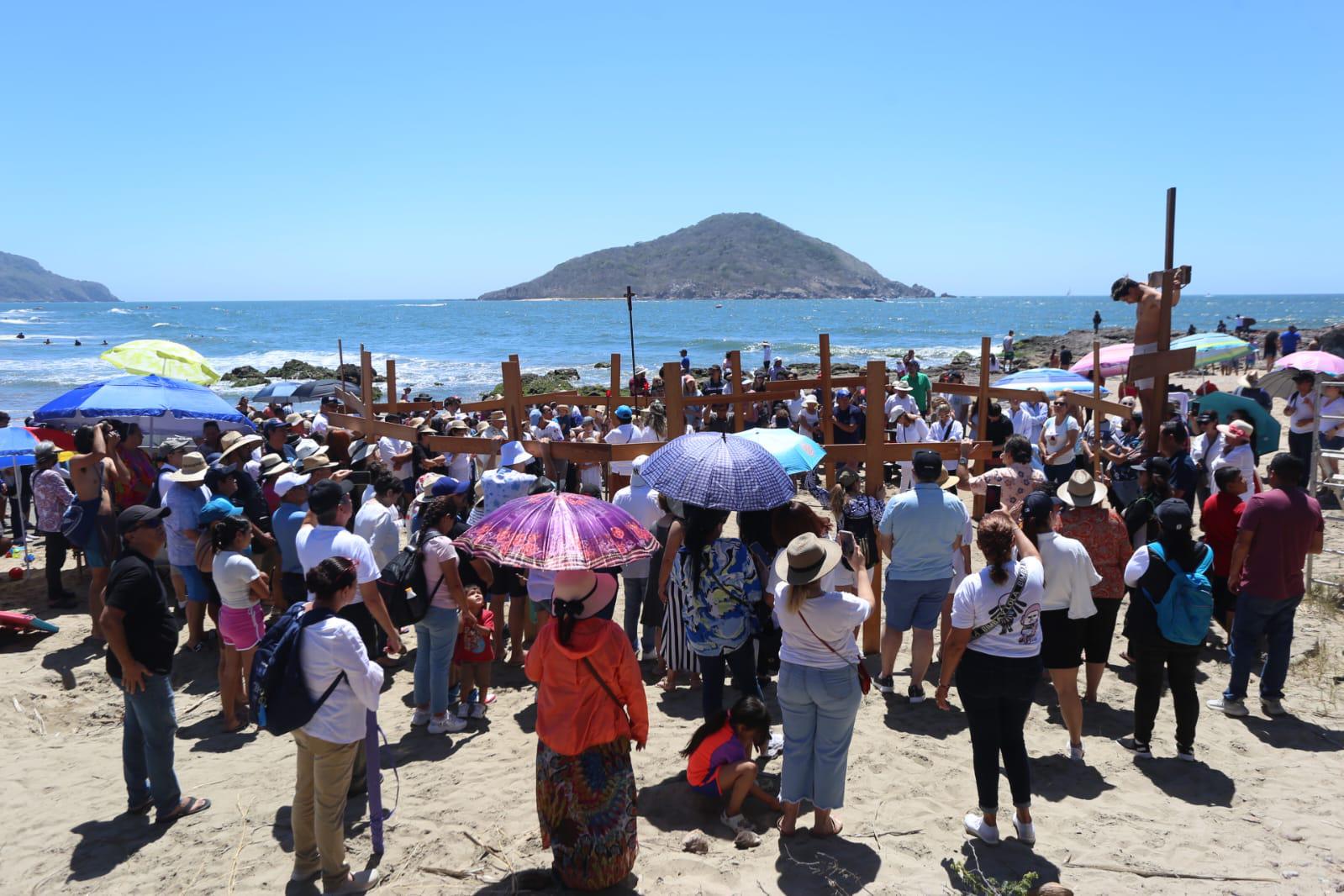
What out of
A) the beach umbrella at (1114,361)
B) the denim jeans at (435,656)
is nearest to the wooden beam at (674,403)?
the denim jeans at (435,656)

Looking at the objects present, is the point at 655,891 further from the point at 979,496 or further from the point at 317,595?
the point at 979,496

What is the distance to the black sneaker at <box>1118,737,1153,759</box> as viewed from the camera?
5141 millimetres

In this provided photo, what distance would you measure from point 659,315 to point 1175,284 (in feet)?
410

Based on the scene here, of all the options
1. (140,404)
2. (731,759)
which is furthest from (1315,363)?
(140,404)

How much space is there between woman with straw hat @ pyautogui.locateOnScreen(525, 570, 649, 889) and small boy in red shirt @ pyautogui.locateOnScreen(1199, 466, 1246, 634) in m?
4.81

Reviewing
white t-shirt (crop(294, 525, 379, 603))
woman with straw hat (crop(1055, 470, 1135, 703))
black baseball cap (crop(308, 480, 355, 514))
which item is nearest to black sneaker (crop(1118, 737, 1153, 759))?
woman with straw hat (crop(1055, 470, 1135, 703))

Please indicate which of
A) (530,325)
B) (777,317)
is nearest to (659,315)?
(777,317)

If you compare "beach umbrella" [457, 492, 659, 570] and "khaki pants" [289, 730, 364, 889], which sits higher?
"beach umbrella" [457, 492, 659, 570]

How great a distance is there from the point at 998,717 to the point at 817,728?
0.89 meters

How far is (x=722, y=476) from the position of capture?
486 cm

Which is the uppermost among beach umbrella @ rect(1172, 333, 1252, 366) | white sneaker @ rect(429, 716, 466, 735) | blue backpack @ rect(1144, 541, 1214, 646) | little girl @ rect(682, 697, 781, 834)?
beach umbrella @ rect(1172, 333, 1252, 366)

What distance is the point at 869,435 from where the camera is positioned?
21.5ft

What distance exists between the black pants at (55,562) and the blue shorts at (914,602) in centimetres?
788

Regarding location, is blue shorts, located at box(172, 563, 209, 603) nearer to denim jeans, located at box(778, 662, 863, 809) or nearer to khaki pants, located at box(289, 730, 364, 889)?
khaki pants, located at box(289, 730, 364, 889)
